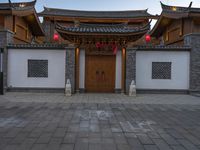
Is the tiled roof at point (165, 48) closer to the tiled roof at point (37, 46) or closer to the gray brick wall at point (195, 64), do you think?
the gray brick wall at point (195, 64)

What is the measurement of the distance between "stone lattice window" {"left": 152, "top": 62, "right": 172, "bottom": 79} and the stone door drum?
92.4 inches

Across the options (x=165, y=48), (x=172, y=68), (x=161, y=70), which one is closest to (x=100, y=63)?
(x=161, y=70)

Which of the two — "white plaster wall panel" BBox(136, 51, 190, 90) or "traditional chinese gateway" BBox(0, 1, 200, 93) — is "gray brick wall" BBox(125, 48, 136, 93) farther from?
"white plaster wall panel" BBox(136, 51, 190, 90)

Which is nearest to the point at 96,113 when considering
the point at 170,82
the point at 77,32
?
the point at 77,32

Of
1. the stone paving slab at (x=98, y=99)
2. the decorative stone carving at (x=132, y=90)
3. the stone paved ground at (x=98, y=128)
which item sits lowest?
the stone paved ground at (x=98, y=128)

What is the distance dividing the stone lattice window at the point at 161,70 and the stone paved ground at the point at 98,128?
14.9 ft

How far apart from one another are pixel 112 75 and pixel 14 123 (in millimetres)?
7316

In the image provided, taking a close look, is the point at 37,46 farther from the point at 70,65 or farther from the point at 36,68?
the point at 70,65

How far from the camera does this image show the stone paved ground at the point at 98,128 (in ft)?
12.5

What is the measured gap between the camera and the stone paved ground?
381 centimetres

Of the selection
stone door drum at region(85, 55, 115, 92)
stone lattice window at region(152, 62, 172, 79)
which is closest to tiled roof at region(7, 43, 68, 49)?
stone door drum at region(85, 55, 115, 92)

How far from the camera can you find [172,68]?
11391 millimetres

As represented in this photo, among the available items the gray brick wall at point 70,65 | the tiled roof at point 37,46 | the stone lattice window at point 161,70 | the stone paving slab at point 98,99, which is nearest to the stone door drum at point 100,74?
the gray brick wall at point 70,65

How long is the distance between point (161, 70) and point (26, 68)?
7.68 m
